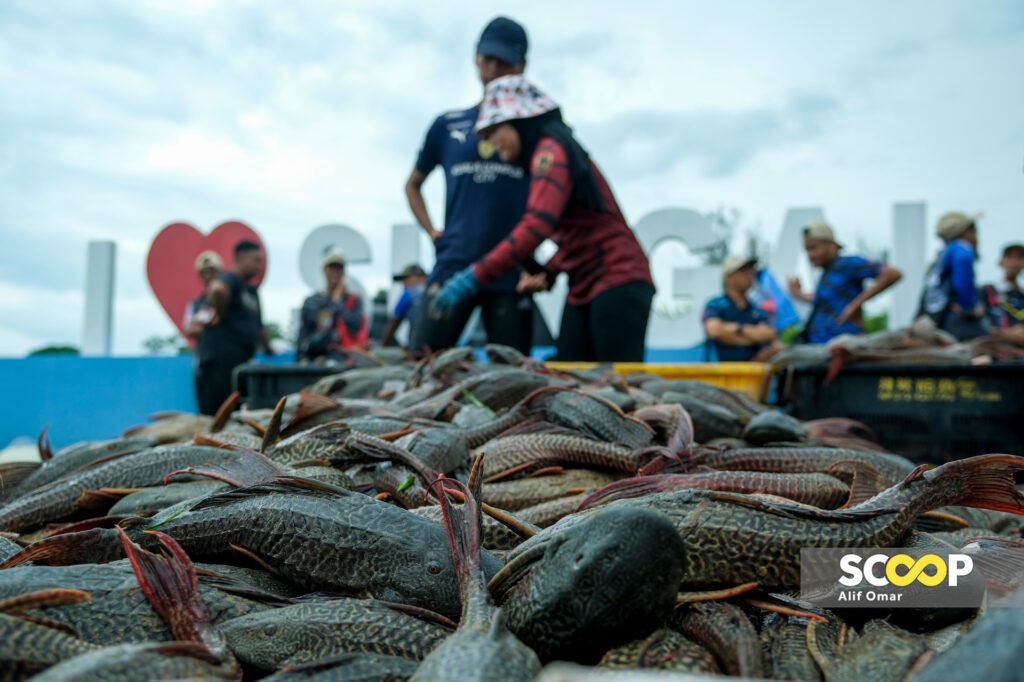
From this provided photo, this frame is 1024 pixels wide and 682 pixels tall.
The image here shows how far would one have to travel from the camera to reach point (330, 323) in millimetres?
7609

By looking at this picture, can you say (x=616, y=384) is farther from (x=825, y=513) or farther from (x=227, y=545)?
(x=227, y=545)

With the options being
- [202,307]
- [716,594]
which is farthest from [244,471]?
[202,307]

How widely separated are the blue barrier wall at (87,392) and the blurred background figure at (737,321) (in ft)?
17.2

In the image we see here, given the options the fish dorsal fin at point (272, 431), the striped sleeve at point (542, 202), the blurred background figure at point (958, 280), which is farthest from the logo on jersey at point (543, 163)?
the blurred background figure at point (958, 280)

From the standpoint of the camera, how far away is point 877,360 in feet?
12.1

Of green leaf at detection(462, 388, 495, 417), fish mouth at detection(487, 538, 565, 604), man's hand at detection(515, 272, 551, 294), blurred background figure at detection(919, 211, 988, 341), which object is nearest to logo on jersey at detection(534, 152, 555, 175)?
man's hand at detection(515, 272, 551, 294)

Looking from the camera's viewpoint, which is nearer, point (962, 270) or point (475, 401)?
point (475, 401)

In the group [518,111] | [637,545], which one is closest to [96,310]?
[518,111]

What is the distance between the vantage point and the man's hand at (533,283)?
427 cm

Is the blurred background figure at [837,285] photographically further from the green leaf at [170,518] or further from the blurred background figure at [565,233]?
the green leaf at [170,518]

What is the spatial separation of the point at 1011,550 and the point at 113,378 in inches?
316

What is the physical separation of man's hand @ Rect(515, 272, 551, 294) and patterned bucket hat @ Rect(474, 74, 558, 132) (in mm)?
895

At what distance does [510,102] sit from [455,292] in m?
1.10

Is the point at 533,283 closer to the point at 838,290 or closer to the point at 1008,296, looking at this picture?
the point at 838,290
